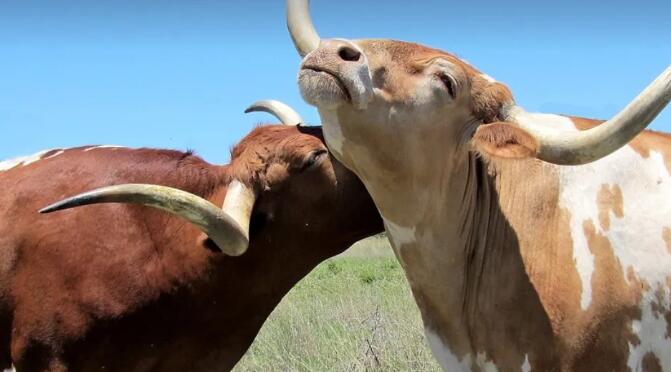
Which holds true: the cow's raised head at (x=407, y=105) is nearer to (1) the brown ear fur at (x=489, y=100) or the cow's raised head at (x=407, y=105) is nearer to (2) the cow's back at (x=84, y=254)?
(1) the brown ear fur at (x=489, y=100)

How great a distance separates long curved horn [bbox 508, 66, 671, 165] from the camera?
3115 mm

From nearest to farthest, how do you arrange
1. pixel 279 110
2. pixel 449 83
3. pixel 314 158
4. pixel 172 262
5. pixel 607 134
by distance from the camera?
pixel 607 134
pixel 449 83
pixel 314 158
pixel 172 262
pixel 279 110

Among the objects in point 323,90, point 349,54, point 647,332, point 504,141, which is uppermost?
point 349,54

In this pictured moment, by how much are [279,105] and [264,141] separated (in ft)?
2.86

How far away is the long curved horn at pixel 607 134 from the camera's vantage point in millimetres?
3115

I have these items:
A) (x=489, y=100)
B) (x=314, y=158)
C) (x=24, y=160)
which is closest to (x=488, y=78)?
(x=489, y=100)

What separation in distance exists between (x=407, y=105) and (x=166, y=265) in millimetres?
2352

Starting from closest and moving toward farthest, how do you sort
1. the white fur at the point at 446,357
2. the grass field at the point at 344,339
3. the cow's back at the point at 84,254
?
the white fur at the point at 446,357 < the cow's back at the point at 84,254 < the grass field at the point at 344,339

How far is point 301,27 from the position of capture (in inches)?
171

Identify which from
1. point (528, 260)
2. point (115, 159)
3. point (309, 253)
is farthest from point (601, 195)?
point (115, 159)

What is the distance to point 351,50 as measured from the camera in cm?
367

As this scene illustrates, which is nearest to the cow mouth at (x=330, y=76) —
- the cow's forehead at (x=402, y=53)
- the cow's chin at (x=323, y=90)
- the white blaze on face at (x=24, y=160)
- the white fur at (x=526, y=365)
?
the cow's chin at (x=323, y=90)

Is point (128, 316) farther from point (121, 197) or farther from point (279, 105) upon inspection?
point (279, 105)

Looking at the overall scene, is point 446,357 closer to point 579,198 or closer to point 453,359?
point 453,359
